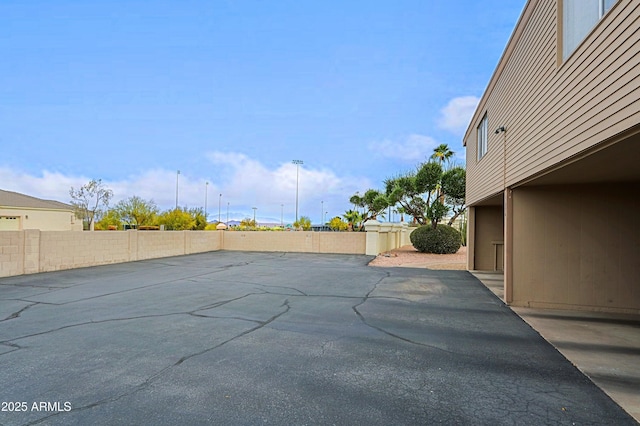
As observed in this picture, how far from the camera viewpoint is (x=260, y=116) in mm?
34188

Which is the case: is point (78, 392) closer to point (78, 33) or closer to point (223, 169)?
point (78, 33)

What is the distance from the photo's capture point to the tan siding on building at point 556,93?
136 inches

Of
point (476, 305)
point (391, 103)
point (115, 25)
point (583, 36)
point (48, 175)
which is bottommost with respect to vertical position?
point (476, 305)

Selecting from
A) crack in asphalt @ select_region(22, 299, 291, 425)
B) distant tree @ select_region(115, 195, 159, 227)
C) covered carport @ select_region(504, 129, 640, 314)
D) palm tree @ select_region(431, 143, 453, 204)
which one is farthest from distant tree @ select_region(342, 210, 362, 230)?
crack in asphalt @ select_region(22, 299, 291, 425)

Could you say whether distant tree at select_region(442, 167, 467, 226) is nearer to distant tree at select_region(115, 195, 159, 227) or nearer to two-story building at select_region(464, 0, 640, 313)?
two-story building at select_region(464, 0, 640, 313)

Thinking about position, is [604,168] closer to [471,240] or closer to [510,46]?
[510,46]

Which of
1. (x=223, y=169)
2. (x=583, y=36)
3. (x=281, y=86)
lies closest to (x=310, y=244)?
(x=281, y=86)

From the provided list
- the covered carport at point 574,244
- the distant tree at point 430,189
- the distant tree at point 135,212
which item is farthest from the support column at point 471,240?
the distant tree at point 135,212

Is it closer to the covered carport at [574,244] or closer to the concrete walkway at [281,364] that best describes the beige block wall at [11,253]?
the concrete walkway at [281,364]

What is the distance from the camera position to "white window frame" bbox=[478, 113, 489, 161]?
10.8 meters

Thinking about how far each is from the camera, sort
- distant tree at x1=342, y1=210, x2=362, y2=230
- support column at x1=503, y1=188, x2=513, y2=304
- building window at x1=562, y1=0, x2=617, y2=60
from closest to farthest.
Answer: building window at x1=562, y1=0, x2=617, y2=60 < support column at x1=503, y1=188, x2=513, y2=304 < distant tree at x1=342, y1=210, x2=362, y2=230

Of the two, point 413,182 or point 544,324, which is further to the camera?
point 413,182

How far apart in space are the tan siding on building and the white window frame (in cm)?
101

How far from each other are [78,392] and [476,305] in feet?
23.4
